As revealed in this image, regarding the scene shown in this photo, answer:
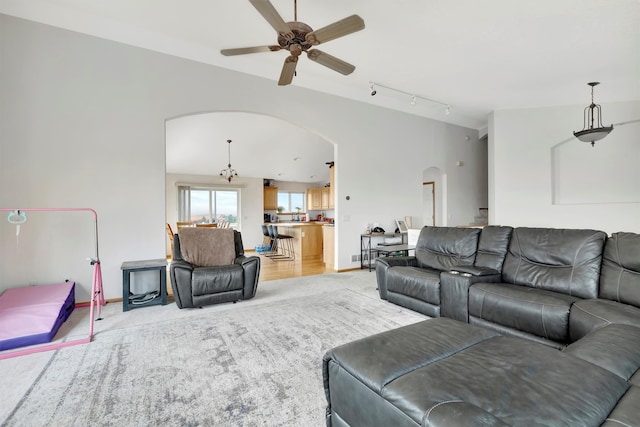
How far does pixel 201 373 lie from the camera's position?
80.9 inches

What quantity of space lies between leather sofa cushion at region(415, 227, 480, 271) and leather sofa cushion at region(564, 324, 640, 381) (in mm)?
1843

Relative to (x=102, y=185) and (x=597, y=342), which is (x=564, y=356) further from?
(x=102, y=185)

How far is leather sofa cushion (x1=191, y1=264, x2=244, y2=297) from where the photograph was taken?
3.44m

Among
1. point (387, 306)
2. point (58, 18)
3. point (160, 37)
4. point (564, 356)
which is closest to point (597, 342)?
point (564, 356)

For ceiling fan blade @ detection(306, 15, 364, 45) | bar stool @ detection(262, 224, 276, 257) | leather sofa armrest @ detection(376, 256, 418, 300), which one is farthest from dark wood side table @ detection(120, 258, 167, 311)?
bar stool @ detection(262, 224, 276, 257)

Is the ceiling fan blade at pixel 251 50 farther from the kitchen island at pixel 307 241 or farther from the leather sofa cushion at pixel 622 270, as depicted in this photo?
the kitchen island at pixel 307 241

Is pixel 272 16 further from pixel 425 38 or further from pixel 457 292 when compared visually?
pixel 457 292

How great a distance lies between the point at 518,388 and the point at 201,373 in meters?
1.93

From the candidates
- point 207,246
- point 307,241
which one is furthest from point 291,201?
point 207,246

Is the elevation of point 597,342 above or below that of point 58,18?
below

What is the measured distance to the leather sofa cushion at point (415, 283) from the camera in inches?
121

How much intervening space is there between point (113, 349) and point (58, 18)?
387 centimetres

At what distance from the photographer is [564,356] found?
1286mm

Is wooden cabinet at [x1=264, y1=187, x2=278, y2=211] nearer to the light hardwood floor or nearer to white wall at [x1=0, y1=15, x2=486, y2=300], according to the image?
the light hardwood floor
